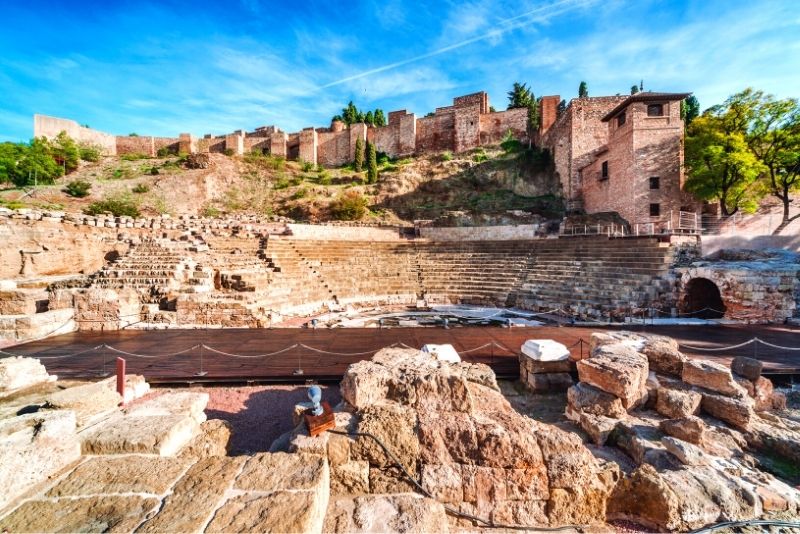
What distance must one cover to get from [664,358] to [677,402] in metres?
1.12

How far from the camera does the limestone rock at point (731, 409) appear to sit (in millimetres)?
4660

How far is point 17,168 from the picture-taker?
2819 cm

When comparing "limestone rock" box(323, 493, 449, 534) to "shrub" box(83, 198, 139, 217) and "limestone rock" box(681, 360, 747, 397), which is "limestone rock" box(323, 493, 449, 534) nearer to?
"limestone rock" box(681, 360, 747, 397)

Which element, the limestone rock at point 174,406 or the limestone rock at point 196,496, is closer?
the limestone rock at point 196,496

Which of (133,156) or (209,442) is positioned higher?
(133,156)

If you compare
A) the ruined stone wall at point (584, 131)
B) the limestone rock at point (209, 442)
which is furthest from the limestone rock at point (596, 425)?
the ruined stone wall at point (584, 131)

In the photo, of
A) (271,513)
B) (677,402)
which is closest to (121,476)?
(271,513)

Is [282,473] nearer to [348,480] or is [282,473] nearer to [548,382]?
[348,480]

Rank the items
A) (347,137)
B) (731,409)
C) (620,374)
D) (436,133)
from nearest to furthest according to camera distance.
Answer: (731,409) → (620,374) → (436,133) → (347,137)

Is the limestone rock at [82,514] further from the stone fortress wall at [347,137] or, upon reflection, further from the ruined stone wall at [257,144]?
the ruined stone wall at [257,144]

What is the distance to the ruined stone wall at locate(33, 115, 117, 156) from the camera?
3450 cm

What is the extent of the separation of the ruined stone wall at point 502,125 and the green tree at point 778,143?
19245mm

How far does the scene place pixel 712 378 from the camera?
515cm

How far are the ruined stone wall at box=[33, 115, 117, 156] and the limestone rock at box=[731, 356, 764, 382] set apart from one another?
184 feet
